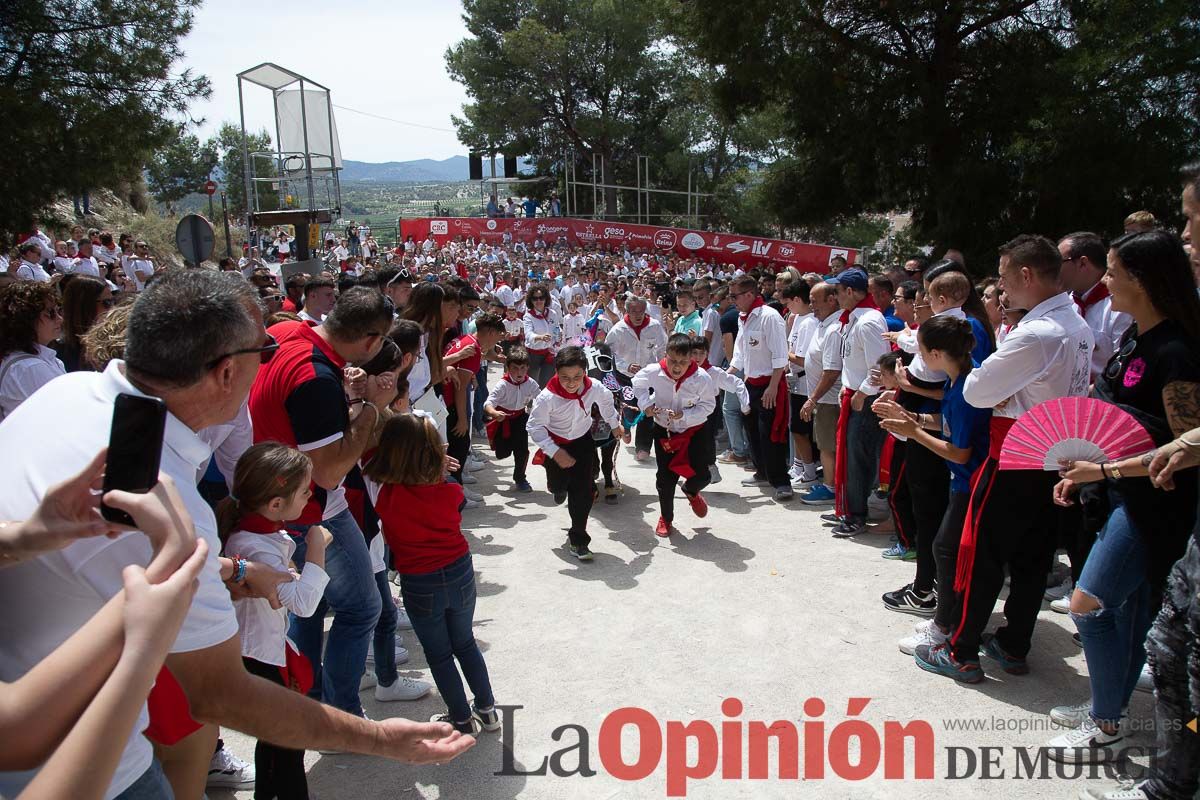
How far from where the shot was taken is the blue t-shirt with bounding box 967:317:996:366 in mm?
4371

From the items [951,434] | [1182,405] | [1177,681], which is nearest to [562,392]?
[951,434]

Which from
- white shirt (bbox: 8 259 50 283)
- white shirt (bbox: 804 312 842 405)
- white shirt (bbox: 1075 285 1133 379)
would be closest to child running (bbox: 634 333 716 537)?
white shirt (bbox: 804 312 842 405)

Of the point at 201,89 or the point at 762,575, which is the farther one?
the point at 201,89

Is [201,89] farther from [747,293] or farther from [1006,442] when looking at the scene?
[1006,442]

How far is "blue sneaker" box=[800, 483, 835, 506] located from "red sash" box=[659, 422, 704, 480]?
1383mm

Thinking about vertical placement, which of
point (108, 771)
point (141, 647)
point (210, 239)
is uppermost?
point (210, 239)

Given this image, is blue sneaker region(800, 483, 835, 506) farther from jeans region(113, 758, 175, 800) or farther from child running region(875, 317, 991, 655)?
jeans region(113, 758, 175, 800)

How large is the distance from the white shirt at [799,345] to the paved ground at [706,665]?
1.53 meters

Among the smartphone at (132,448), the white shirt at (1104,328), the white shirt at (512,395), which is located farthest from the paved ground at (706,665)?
the smartphone at (132,448)

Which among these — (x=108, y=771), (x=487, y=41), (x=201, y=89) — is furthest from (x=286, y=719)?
(x=487, y=41)

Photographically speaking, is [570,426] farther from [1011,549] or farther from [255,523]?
[255,523]

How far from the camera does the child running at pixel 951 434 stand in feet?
13.0

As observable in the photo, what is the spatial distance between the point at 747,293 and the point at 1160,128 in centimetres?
938

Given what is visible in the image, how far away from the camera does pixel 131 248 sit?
18.5 m
